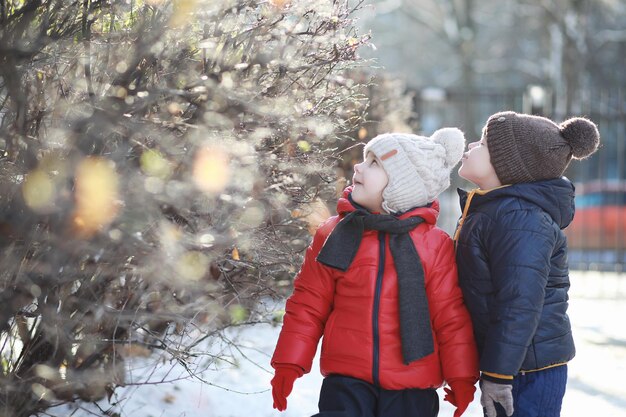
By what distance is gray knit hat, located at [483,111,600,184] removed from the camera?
303cm

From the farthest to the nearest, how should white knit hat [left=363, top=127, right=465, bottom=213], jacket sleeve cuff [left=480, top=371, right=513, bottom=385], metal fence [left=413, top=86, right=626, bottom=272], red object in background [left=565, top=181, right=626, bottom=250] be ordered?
red object in background [left=565, top=181, right=626, bottom=250], metal fence [left=413, top=86, right=626, bottom=272], white knit hat [left=363, top=127, right=465, bottom=213], jacket sleeve cuff [left=480, top=371, right=513, bottom=385]

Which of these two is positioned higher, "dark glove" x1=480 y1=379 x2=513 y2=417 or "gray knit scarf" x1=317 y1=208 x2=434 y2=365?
"gray knit scarf" x1=317 y1=208 x2=434 y2=365

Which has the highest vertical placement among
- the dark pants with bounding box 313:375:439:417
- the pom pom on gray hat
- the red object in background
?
the red object in background

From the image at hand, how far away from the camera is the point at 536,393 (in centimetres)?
288

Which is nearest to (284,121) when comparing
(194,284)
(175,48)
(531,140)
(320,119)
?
(320,119)

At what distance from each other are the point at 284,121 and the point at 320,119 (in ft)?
0.70

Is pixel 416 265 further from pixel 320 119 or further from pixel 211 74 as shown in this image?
pixel 211 74

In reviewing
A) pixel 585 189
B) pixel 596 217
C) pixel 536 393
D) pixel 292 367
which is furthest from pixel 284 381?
pixel 585 189

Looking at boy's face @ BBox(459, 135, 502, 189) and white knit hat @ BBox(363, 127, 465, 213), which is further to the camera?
boy's face @ BBox(459, 135, 502, 189)

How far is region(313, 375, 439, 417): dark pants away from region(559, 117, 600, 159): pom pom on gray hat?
104 centimetres

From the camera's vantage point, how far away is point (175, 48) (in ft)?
10.1

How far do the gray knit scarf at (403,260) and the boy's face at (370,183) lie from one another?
0.21ft

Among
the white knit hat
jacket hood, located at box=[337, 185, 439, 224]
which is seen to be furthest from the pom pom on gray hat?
jacket hood, located at box=[337, 185, 439, 224]

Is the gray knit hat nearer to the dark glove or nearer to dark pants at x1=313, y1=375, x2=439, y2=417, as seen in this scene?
the dark glove
